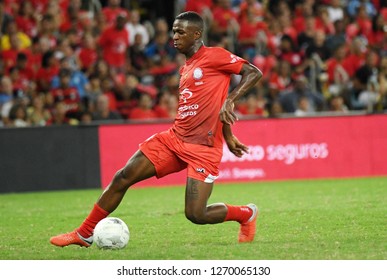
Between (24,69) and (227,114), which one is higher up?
(227,114)

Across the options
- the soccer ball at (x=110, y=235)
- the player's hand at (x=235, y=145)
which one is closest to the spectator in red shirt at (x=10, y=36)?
the soccer ball at (x=110, y=235)

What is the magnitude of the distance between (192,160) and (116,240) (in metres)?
1.09

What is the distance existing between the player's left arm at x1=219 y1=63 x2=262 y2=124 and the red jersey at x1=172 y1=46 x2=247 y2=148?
13 centimetres

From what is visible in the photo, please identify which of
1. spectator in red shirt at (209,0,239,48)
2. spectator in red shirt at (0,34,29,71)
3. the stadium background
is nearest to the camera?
the stadium background

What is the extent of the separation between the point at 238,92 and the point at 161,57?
38.8 feet

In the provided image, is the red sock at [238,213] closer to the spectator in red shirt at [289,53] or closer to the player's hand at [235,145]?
the player's hand at [235,145]

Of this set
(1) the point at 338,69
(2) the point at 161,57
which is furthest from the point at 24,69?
(1) the point at 338,69

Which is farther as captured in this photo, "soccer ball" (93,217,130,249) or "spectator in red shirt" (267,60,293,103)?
"spectator in red shirt" (267,60,293,103)

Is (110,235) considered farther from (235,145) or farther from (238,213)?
(235,145)

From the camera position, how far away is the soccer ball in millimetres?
8891

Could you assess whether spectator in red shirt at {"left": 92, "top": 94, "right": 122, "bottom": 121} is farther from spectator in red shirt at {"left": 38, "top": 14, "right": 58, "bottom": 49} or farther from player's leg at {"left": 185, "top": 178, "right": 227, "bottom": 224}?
player's leg at {"left": 185, "top": 178, "right": 227, "bottom": 224}

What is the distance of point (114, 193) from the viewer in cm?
912

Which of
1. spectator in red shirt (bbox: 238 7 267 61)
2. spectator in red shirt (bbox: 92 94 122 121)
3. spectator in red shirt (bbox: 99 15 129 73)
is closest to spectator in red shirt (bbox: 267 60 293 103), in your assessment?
spectator in red shirt (bbox: 238 7 267 61)

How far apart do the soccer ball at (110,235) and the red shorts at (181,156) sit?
2.24ft
